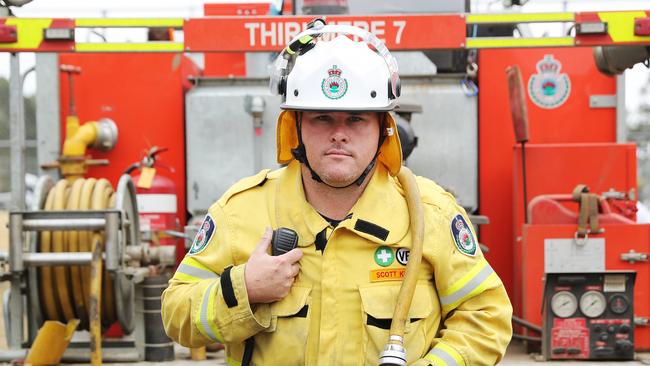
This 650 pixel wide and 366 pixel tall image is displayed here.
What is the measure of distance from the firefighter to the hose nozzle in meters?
0.08

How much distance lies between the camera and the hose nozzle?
255 cm

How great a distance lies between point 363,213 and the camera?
2742mm

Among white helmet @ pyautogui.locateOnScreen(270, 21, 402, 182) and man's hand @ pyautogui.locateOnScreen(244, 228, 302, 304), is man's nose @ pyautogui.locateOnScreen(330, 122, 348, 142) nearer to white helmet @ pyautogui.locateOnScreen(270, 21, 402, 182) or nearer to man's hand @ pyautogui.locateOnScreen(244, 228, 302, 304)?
white helmet @ pyautogui.locateOnScreen(270, 21, 402, 182)

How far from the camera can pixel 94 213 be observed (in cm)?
582

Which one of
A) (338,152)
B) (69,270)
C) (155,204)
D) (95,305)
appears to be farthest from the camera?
(155,204)

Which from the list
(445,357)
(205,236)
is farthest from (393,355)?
(205,236)

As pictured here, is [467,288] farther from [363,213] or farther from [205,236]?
[205,236]

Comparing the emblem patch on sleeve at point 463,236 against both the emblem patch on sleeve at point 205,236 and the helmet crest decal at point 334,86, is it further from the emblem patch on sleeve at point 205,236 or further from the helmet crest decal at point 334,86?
the emblem patch on sleeve at point 205,236

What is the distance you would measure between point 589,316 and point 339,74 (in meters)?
3.65

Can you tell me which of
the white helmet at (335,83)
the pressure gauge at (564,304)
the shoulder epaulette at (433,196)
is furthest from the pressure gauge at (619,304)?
the white helmet at (335,83)

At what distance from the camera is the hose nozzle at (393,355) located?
2.55 metres

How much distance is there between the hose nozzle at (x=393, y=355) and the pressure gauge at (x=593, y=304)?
3573mm

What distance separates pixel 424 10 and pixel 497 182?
3.94 ft

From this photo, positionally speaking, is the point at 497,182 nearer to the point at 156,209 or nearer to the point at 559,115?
the point at 559,115
